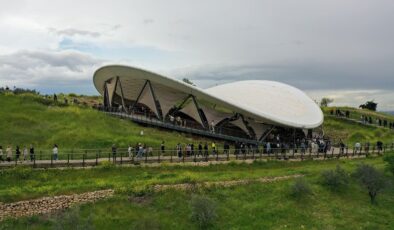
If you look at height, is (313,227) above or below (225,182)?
below

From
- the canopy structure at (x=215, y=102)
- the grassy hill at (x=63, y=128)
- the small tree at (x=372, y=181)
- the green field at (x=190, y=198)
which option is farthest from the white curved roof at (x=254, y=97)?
the small tree at (x=372, y=181)

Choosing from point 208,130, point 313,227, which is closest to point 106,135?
point 208,130

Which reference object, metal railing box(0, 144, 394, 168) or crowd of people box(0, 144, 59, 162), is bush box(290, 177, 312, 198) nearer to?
metal railing box(0, 144, 394, 168)

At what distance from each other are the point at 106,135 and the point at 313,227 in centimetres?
1890

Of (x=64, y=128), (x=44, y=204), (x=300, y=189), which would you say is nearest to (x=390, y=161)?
(x=300, y=189)

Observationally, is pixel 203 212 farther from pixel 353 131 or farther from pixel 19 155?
pixel 353 131

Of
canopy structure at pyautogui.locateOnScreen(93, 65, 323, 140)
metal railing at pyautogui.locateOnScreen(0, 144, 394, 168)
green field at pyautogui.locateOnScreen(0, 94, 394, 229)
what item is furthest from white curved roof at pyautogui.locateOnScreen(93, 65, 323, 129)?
green field at pyautogui.locateOnScreen(0, 94, 394, 229)

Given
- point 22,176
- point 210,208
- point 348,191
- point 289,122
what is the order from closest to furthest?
point 210,208, point 22,176, point 348,191, point 289,122

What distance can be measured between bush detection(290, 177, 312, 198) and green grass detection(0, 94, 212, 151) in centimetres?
1236

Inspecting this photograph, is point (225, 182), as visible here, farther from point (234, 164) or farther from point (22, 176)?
point (22, 176)

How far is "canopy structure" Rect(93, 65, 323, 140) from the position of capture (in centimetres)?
3909

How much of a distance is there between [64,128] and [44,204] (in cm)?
1719

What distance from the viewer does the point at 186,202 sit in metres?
22.4

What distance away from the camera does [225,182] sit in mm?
24812
